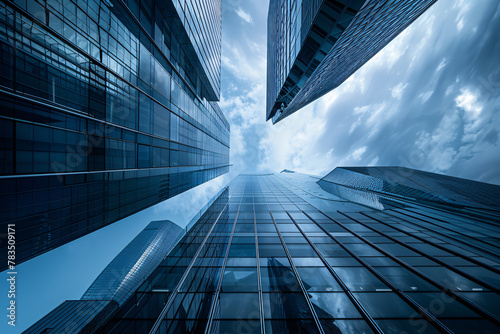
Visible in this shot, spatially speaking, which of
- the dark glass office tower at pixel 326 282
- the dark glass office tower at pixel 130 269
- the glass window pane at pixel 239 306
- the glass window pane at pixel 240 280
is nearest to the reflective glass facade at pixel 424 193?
the dark glass office tower at pixel 326 282

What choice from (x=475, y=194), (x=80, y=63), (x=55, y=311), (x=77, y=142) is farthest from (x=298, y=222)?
(x=55, y=311)

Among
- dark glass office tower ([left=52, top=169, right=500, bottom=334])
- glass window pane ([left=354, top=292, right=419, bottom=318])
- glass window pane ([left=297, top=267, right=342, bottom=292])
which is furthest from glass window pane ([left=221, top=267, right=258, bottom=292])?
glass window pane ([left=354, top=292, right=419, bottom=318])

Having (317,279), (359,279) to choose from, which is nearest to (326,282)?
(317,279)

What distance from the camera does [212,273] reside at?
822 centimetres

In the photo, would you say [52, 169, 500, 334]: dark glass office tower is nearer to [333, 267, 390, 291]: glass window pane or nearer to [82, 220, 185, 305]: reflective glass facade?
[333, 267, 390, 291]: glass window pane

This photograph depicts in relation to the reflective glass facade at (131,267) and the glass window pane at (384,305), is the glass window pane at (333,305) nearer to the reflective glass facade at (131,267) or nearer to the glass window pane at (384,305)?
the glass window pane at (384,305)

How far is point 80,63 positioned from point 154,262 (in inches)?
2722

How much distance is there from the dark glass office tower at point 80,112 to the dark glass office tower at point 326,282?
5.08 metres

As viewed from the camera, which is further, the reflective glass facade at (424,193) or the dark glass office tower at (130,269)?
the dark glass office tower at (130,269)

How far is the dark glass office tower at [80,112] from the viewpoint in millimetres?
5980

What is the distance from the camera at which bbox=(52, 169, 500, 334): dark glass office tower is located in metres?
5.77

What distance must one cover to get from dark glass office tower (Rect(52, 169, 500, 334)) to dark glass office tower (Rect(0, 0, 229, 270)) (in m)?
5.08

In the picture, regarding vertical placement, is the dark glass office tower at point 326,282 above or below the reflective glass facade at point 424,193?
below

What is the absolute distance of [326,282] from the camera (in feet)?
24.1
